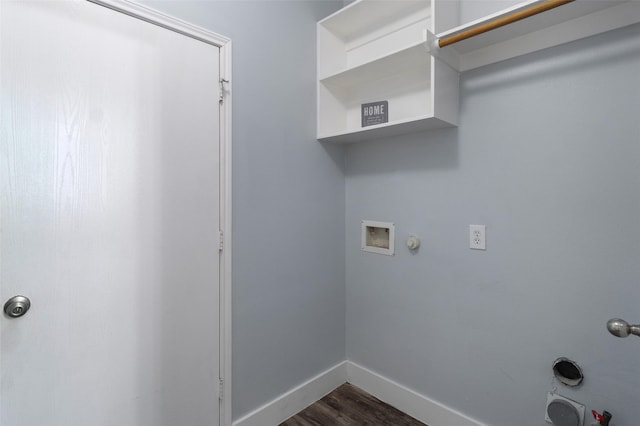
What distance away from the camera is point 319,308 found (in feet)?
6.54

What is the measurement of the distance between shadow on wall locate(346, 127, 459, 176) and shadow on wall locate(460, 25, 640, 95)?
10.8 inches

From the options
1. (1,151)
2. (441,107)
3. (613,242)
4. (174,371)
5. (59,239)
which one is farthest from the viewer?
(441,107)

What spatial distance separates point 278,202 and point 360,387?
1390 mm

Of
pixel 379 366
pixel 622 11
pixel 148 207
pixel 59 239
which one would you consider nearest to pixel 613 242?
pixel 622 11

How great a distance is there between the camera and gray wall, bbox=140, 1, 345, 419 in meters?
1.56

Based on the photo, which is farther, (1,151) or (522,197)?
(522,197)

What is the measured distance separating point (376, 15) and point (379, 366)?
2.20 m

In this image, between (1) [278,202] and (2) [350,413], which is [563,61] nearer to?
(1) [278,202]

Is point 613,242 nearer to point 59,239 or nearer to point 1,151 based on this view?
point 59,239

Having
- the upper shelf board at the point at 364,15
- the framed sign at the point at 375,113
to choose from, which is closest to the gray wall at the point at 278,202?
the upper shelf board at the point at 364,15

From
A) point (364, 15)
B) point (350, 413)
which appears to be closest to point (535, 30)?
point (364, 15)

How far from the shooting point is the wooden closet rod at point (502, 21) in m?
1.11

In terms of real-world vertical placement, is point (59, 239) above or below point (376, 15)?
below

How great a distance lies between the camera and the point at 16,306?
98 cm
